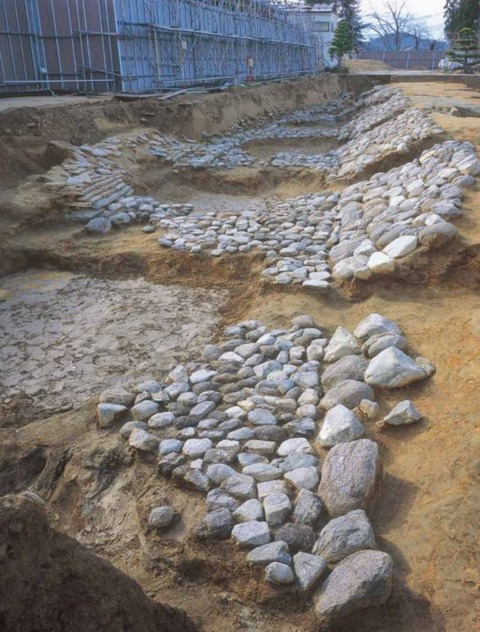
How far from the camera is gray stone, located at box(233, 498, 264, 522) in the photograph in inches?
105

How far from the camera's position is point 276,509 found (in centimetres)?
268

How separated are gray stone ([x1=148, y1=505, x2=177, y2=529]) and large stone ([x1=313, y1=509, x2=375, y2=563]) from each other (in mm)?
721

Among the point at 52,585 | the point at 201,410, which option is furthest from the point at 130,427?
the point at 52,585

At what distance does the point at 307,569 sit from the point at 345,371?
1.56 meters

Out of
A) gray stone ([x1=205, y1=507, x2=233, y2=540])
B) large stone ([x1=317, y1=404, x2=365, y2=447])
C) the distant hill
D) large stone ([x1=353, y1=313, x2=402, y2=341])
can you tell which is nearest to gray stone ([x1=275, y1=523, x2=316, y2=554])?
gray stone ([x1=205, y1=507, x2=233, y2=540])

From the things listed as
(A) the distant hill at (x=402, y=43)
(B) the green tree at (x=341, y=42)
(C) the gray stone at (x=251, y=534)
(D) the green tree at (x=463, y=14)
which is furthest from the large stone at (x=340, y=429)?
(A) the distant hill at (x=402, y=43)

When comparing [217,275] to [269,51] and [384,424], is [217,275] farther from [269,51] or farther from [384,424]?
[269,51]

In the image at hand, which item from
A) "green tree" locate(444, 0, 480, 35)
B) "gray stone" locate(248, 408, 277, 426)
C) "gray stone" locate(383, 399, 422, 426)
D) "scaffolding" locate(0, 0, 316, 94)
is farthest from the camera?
"green tree" locate(444, 0, 480, 35)

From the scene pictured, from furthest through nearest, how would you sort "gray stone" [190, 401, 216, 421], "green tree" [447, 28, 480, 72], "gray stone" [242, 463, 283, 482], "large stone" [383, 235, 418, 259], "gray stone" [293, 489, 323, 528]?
"green tree" [447, 28, 480, 72]
"large stone" [383, 235, 418, 259]
"gray stone" [190, 401, 216, 421]
"gray stone" [242, 463, 283, 482]
"gray stone" [293, 489, 323, 528]

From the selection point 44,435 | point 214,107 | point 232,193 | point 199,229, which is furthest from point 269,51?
point 44,435

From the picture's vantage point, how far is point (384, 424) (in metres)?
3.24

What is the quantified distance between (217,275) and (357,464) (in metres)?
3.29

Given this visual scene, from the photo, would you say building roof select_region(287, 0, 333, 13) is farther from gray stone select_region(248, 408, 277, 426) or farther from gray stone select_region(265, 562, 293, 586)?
gray stone select_region(265, 562, 293, 586)

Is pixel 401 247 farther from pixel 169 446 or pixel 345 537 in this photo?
pixel 345 537
